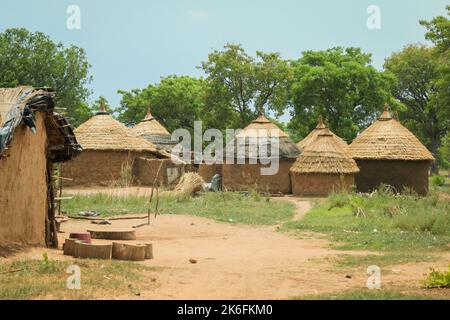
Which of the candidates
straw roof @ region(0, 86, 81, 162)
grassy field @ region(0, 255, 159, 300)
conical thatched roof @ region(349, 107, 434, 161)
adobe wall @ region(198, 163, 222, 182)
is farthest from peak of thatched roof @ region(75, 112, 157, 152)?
grassy field @ region(0, 255, 159, 300)

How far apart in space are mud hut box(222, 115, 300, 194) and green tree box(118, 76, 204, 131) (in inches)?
618

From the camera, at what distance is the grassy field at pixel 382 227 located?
1120cm

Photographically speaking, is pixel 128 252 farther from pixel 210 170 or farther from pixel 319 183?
pixel 210 170

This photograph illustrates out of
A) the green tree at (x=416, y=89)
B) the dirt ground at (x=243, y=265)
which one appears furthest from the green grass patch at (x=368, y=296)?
the green tree at (x=416, y=89)

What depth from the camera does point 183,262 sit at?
389 inches

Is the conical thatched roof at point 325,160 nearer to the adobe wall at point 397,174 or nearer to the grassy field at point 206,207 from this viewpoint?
the adobe wall at point 397,174

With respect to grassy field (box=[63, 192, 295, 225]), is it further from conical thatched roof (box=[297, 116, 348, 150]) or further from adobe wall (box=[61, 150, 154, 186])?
conical thatched roof (box=[297, 116, 348, 150])

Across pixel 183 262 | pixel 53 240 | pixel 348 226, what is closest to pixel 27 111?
pixel 53 240

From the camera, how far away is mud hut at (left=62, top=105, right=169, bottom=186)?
2614 cm

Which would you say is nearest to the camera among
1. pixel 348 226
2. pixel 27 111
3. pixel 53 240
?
pixel 27 111

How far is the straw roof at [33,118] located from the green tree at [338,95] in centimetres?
2680
